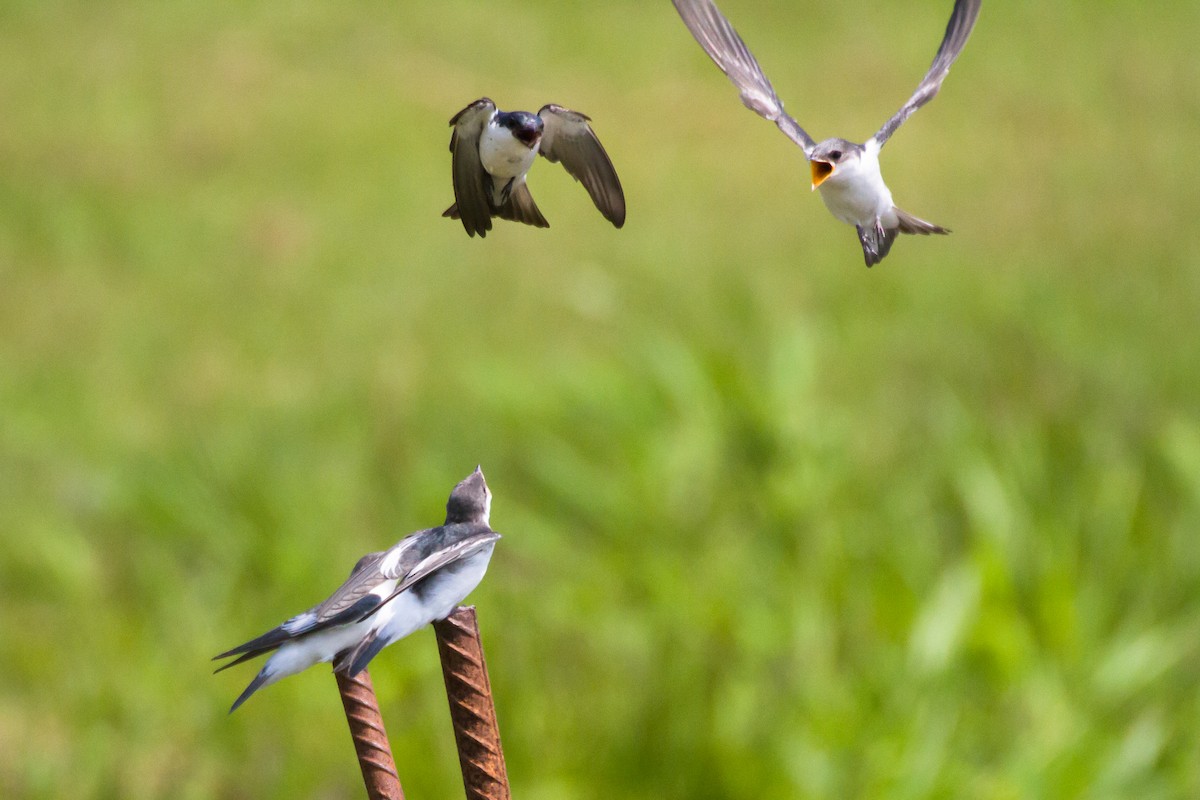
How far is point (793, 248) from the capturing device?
6.97m

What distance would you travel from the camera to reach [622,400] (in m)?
6.05

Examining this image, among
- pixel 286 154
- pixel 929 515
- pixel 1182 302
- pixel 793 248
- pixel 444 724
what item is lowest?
pixel 444 724

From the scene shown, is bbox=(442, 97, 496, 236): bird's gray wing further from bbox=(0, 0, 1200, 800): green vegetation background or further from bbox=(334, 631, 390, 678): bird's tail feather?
bbox=(0, 0, 1200, 800): green vegetation background

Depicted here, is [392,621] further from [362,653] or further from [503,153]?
[503,153]

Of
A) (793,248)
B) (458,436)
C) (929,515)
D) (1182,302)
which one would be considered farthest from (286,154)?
(1182,302)

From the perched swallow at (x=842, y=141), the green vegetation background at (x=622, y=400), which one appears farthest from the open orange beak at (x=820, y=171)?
the green vegetation background at (x=622, y=400)

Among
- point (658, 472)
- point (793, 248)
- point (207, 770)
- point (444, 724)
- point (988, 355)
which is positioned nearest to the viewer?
point (444, 724)

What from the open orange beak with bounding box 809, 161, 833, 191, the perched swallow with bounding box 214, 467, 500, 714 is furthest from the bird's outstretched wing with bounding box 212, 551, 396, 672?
the open orange beak with bounding box 809, 161, 833, 191

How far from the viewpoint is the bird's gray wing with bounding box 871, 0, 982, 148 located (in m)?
0.79

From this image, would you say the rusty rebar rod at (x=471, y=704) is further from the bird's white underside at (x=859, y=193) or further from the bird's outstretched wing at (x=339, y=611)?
the bird's white underside at (x=859, y=193)

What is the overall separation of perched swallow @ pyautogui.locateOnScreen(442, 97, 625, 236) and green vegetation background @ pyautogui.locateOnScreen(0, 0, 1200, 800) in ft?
11.1

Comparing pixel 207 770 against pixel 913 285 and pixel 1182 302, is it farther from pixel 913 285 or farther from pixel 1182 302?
pixel 1182 302

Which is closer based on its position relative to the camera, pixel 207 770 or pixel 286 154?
pixel 207 770

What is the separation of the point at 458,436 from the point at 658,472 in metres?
1.07
